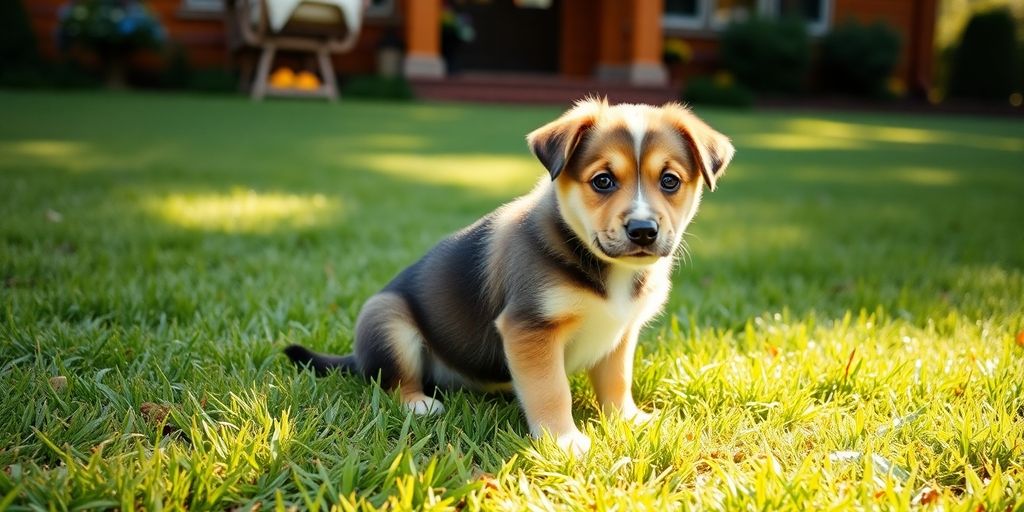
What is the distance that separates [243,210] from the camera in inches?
236

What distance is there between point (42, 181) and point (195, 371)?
4.80 metres

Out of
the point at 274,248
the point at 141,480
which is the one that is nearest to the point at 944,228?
the point at 274,248

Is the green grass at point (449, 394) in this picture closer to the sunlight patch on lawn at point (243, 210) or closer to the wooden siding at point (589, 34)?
the sunlight patch on lawn at point (243, 210)

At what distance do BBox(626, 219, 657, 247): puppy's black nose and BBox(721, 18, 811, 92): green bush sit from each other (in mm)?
18827

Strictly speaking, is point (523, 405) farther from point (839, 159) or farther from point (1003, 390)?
→ point (839, 159)

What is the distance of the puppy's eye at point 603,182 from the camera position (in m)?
2.51

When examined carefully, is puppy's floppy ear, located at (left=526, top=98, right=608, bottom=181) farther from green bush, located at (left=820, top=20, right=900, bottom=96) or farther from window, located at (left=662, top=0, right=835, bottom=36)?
green bush, located at (left=820, top=20, right=900, bottom=96)

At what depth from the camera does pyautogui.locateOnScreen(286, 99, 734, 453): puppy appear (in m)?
2.40

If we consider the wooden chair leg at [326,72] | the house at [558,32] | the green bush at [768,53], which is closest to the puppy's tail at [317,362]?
the wooden chair leg at [326,72]

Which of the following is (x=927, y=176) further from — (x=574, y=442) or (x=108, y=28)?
(x=108, y=28)

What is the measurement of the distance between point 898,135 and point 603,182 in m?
13.9

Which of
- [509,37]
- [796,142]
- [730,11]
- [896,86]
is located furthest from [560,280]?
[896,86]

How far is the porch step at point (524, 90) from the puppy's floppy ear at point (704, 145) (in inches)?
582

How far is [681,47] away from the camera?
20.7 meters
